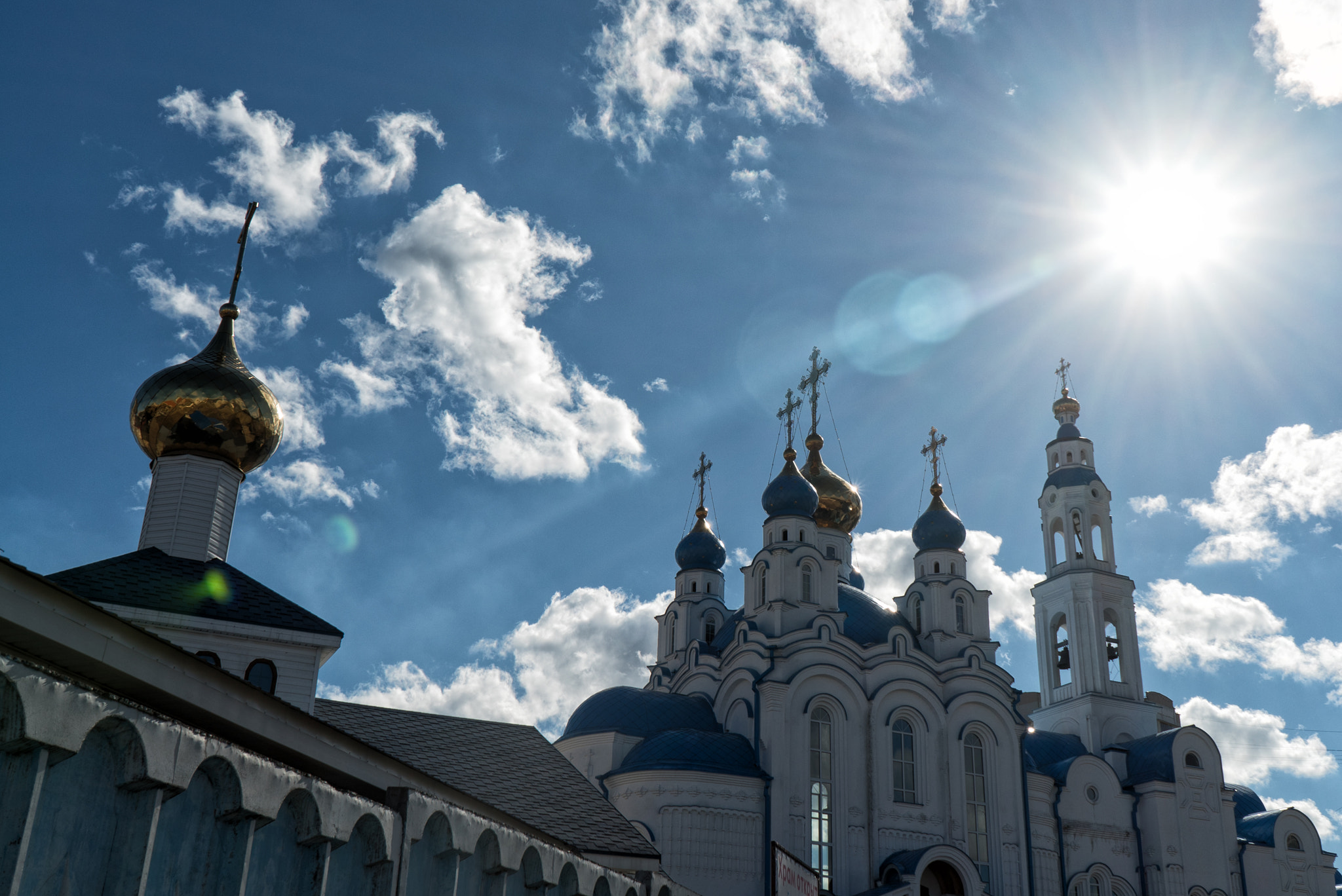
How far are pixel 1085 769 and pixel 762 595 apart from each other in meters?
9.30

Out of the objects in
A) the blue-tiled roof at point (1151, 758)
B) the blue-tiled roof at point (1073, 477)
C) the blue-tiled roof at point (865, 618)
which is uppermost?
the blue-tiled roof at point (1073, 477)

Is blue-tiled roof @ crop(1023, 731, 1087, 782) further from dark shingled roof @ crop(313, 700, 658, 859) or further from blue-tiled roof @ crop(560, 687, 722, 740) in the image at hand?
dark shingled roof @ crop(313, 700, 658, 859)

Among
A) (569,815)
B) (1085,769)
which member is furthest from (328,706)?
(1085,769)

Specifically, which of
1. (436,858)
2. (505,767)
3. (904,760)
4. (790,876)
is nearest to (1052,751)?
(904,760)

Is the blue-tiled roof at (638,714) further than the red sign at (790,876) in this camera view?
Yes

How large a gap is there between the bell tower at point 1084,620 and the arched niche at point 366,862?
2961cm

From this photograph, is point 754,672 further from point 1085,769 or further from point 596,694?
point 1085,769

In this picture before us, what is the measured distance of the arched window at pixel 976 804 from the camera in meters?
23.9

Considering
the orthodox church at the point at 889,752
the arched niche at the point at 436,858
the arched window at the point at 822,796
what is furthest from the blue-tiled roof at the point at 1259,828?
the arched niche at the point at 436,858

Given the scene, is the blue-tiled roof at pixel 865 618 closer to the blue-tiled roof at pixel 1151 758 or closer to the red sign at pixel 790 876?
the blue-tiled roof at pixel 1151 758

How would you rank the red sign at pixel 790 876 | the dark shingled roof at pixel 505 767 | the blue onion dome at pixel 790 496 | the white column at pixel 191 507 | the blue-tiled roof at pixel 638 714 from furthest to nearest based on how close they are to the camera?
the blue onion dome at pixel 790 496
the blue-tiled roof at pixel 638 714
the white column at pixel 191 507
the dark shingled roof at pixel 505 767
the red sign at pixel 790 876

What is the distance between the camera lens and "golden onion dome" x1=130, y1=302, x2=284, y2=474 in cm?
1337

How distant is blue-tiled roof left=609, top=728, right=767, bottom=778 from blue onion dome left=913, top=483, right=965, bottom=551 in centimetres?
827

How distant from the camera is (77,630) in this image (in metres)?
5.18
